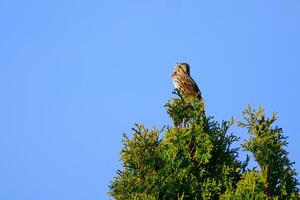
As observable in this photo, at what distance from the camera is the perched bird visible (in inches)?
738

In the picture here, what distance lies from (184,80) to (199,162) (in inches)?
255

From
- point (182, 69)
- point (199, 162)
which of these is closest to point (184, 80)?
point (182, 69)

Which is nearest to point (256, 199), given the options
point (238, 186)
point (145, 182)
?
point (238, 186)

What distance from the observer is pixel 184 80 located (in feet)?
63.5

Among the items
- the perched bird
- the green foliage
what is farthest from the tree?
the perched bird

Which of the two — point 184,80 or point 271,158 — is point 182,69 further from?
point 271,158

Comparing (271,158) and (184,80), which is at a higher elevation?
(184,80)

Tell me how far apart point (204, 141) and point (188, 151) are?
40 centimetres

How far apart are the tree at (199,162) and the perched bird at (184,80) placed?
16.3 ft

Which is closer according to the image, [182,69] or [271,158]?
[271,158]

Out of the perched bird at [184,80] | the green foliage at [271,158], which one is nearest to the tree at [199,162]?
the green foliage at [271,158]

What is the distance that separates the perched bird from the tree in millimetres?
4959

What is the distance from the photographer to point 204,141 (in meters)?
13.1

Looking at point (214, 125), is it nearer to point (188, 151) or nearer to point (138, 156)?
point (188, 151)
